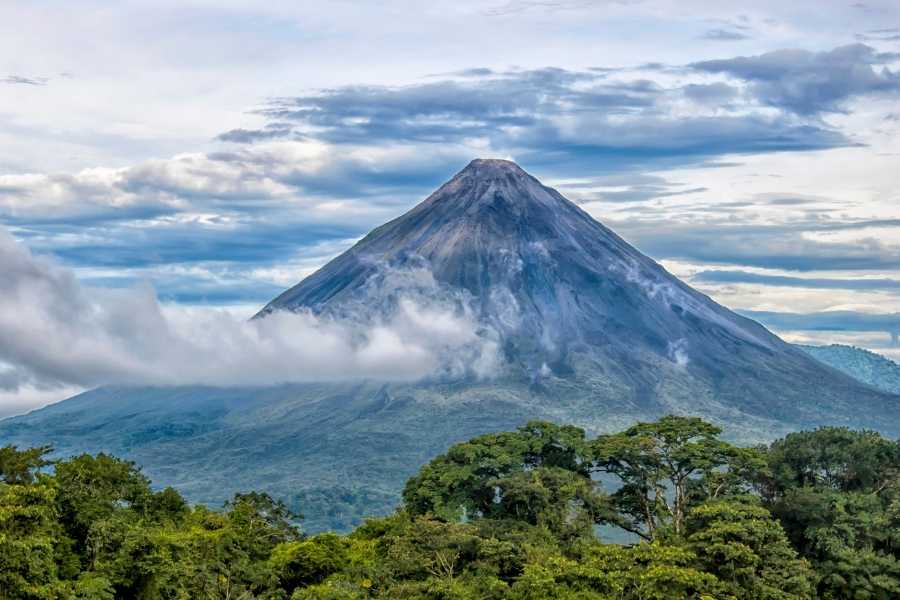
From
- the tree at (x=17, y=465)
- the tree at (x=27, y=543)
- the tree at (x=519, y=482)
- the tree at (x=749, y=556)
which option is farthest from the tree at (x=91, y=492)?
the tree at (x=749, y=556)

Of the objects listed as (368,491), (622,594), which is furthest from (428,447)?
(622,594)

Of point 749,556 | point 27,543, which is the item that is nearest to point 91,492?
point 27,543

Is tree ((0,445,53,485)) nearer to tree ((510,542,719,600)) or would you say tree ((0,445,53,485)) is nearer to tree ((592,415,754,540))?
tree ((510,542,719,600))

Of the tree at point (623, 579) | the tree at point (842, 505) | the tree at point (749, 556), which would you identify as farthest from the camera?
the tree at point (842, 505)

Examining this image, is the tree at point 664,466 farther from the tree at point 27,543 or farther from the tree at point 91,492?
the tree at point 27,543

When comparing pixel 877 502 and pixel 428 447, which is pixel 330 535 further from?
pixel 428 447

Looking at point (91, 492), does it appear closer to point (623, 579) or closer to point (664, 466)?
point (623, 579)

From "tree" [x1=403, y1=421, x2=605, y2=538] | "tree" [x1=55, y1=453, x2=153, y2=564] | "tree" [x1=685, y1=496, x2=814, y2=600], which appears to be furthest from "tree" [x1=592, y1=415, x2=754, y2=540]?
"tree" [x1=55, y1=453, x2=153, y2=564]
